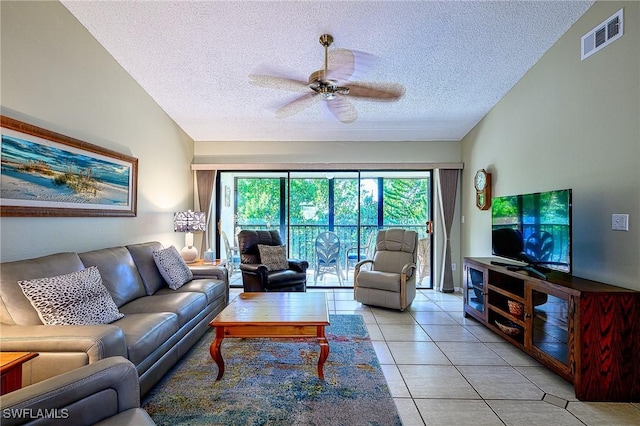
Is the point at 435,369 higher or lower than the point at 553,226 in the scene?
lower

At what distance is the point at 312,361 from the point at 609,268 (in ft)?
8.10

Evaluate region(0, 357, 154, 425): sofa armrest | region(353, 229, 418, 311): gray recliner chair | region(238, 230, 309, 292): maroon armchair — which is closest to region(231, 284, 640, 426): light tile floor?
region(353, 229, 418, 311): gray recliner chair

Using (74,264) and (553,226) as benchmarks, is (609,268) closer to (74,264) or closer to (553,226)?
(553,226)

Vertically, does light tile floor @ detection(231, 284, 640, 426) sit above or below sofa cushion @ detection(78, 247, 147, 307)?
below

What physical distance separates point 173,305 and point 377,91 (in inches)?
97.3

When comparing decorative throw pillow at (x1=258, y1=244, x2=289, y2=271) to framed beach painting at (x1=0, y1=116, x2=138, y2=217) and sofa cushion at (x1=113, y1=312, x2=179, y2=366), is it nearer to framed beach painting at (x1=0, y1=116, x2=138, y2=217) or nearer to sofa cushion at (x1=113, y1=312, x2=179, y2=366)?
framed beach painting at (x1=0, y1=116, x2=138, y2=217)

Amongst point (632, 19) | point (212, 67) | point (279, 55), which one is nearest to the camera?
point (632, 19)

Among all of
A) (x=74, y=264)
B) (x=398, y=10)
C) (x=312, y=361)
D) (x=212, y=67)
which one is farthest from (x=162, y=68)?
(x=312, y=361)

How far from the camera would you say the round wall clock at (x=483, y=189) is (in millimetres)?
4164

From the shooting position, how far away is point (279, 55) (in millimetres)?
3029

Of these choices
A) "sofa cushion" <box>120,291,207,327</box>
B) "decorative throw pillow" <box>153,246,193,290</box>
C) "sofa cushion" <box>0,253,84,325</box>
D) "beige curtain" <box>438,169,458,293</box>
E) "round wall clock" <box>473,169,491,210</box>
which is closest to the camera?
"sofa cushion" <box>0,253,84,325</box>

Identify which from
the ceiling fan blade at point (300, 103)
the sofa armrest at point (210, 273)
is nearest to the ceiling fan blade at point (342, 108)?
the ceiling fan blade at point (300, 103)

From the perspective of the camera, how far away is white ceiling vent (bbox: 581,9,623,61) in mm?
2299

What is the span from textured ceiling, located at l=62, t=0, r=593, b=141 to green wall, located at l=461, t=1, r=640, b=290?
0.70 ft
